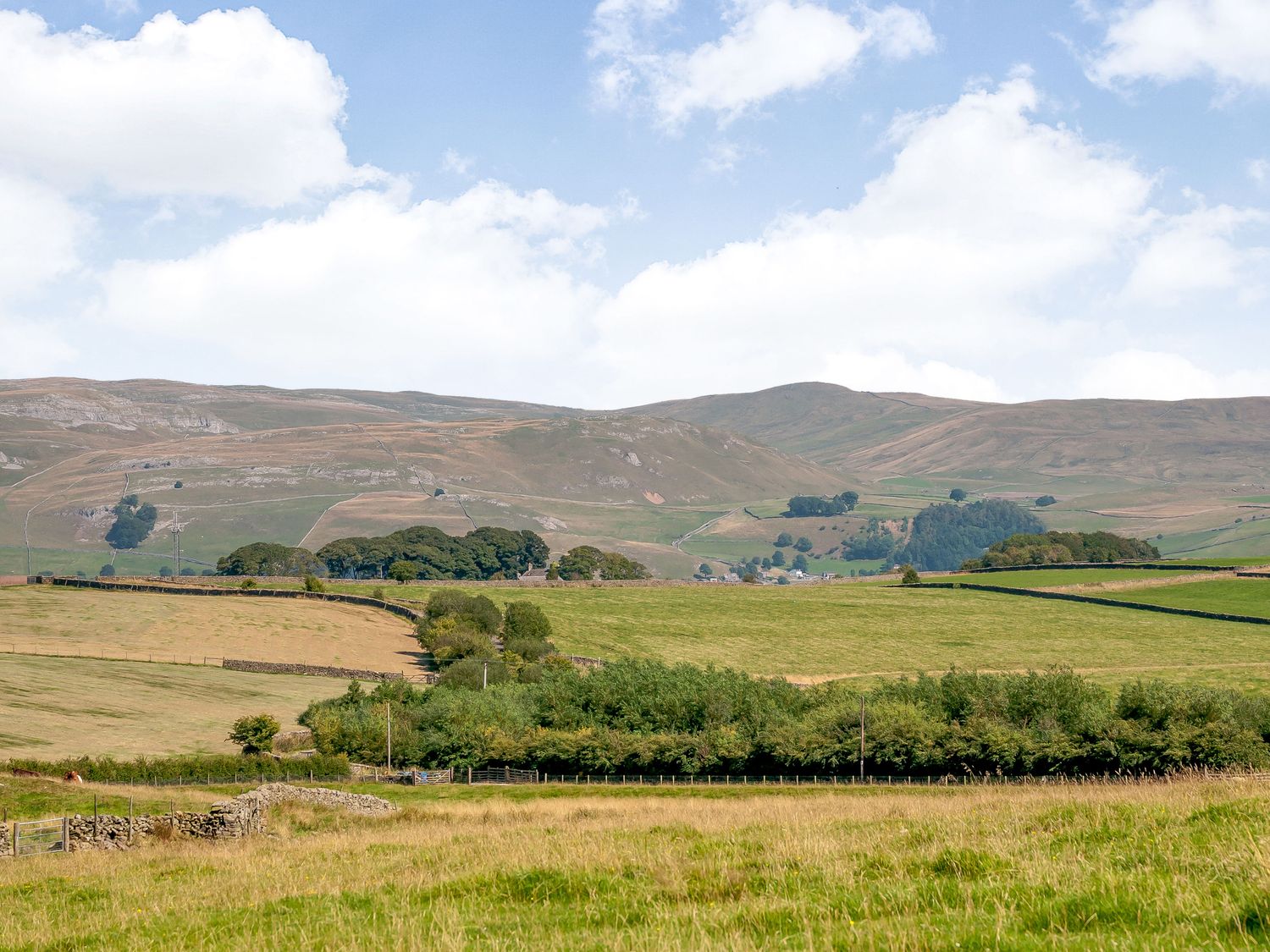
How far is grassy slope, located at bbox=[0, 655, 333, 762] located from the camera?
61656 mm

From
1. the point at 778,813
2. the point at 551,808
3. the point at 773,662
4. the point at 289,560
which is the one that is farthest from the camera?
the point at 289,560

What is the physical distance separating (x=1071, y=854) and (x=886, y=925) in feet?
16.6

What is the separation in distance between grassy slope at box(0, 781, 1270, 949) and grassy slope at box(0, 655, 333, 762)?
122 ft

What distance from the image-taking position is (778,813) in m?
30.8

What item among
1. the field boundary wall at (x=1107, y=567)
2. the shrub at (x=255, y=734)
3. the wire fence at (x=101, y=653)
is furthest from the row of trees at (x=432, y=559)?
the shrub at (x=255, y=734)

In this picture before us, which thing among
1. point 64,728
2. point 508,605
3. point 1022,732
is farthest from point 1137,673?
point 64,728

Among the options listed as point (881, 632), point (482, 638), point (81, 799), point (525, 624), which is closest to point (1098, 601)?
point (881, 632)

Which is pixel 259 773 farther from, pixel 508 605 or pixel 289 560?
pixel 289 560

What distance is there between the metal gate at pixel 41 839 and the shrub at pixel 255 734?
Result: 106 feet

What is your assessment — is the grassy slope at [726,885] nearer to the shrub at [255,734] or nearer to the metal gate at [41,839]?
the metal gate at [41,839]

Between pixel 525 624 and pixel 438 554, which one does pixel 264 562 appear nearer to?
pixel 438 554

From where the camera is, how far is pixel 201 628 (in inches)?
4134

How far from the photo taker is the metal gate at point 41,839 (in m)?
30.2

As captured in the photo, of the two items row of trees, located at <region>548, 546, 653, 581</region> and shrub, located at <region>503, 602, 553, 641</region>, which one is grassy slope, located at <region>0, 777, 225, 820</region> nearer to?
shrub, located at <region>503, 602, 553, 641</region>
